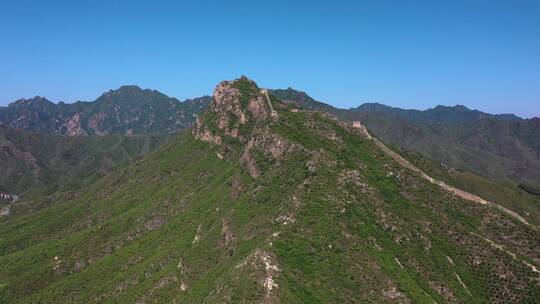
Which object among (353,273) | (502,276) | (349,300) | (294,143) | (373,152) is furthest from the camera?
(373,152)

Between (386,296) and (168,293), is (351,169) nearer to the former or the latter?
(386,296)

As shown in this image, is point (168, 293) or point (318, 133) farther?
point (318, 133)

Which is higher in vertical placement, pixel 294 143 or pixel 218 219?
pixel 294 143

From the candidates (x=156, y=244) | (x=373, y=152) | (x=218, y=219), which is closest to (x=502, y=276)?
(x=373, y=152)

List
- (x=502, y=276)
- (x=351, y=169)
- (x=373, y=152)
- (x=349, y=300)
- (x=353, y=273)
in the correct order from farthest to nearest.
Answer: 1. (x=373, y=152)
2. (x=351, y=169)
3. (x=502, y=276)
4. (x=353, y=273)
5. (x=349, y=300)

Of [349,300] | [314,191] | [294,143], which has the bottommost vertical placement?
[349,300]

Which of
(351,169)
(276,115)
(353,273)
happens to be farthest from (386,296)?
(276,115)
